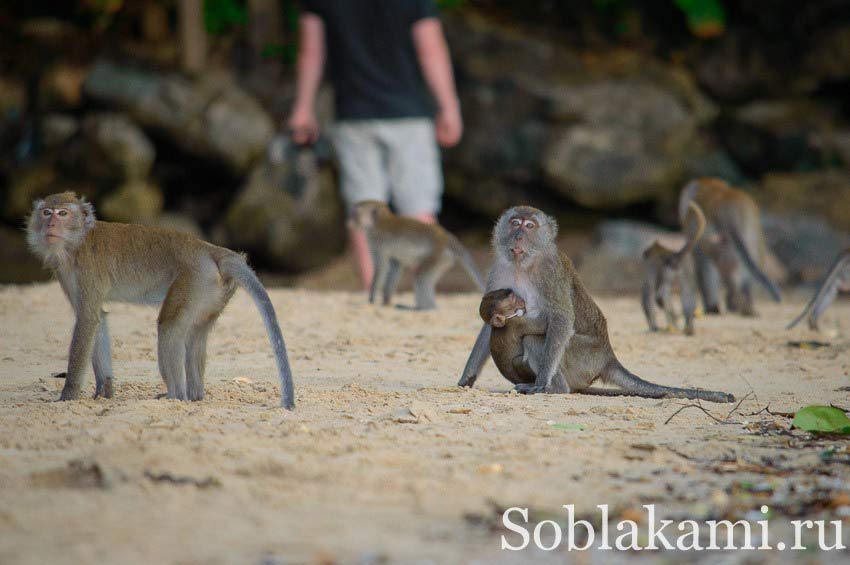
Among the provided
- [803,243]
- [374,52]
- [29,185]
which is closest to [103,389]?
[374,52]

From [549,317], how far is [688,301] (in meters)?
3.33

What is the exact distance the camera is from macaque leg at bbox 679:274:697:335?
9172 mm

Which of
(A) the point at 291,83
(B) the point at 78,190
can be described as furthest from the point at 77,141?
(A) the point at 291,83

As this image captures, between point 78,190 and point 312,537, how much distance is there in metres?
14.0

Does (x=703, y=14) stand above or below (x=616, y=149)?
above

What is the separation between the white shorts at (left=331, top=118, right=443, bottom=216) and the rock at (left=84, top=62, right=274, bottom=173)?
5.24 m

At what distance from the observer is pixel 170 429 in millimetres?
4734

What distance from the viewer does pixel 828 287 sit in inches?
364

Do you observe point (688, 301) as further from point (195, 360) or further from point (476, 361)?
point (195, 360)

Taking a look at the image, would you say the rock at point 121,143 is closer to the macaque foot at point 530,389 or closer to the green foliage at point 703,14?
the green foliage at point 703,14

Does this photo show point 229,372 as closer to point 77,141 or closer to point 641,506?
point 641,506

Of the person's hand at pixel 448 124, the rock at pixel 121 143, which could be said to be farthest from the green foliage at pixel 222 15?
the person's hand at pixel 448 124

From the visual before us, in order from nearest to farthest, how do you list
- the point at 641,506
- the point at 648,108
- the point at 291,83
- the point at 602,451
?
the point at 641,506, the point at 602,451, the point at 648,108, the point at 291,83

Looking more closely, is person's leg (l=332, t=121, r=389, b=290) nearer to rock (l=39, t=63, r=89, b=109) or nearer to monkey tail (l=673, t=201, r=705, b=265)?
monkey tail (l=673, t=201, r=705, b=265)
